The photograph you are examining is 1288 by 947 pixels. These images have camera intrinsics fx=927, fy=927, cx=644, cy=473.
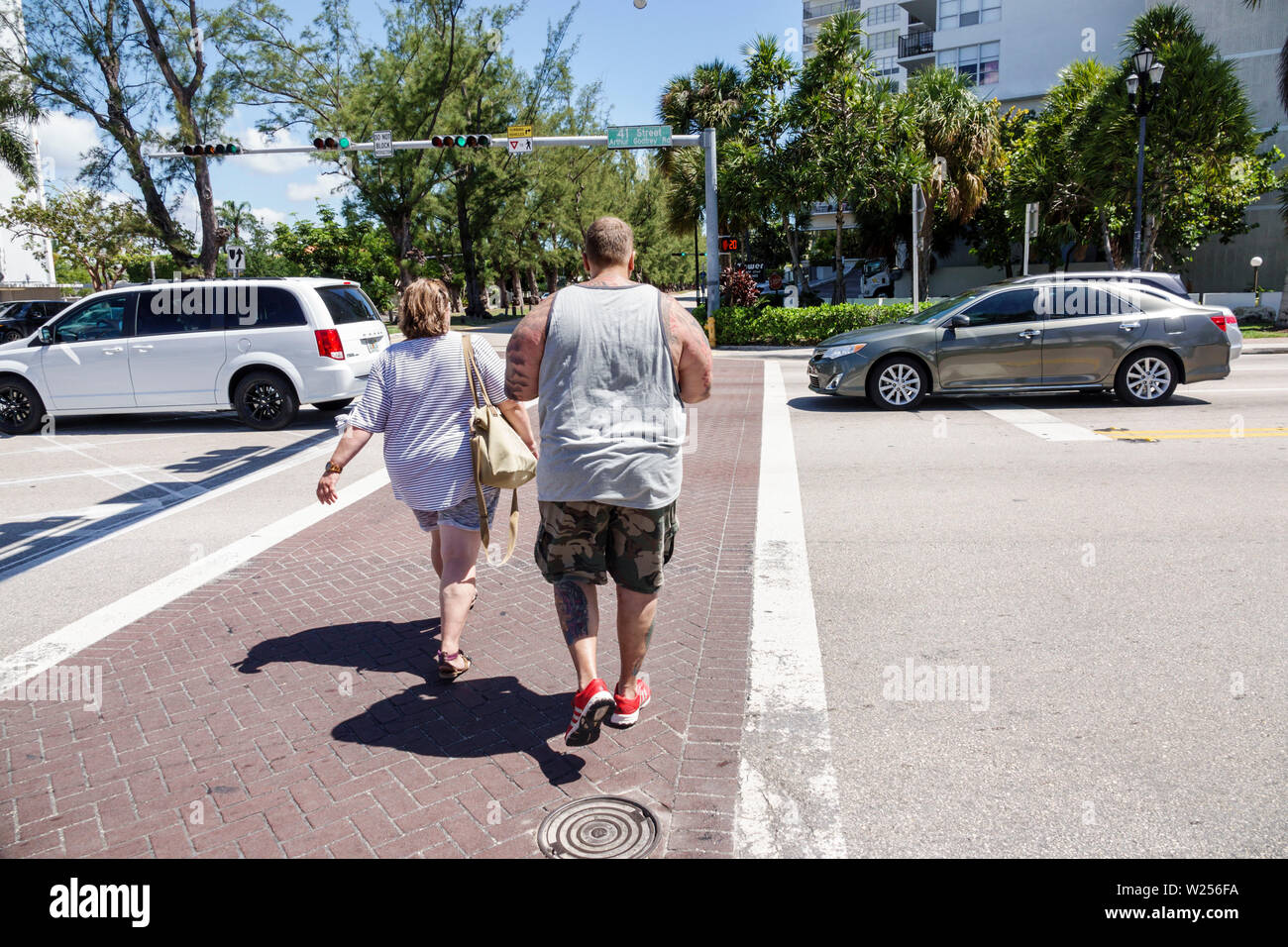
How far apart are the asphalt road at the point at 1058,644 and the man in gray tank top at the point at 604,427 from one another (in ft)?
3.36

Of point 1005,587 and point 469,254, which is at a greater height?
point 469,254

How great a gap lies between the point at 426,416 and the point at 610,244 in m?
1.27

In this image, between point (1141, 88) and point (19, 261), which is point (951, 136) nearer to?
point (1141, 88)

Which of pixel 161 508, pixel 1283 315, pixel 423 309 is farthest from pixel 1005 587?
pixel 1283 315

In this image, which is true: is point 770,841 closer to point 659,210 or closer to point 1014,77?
point 1014,77

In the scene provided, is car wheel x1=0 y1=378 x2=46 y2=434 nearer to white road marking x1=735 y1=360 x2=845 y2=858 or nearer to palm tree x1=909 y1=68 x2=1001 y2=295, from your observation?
white road marking x1=735 y1=360 x2=845 y2=858

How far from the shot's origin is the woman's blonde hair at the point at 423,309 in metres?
4.12

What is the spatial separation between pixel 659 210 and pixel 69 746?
51.7 meters

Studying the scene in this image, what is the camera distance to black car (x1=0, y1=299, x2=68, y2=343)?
24.0 meters

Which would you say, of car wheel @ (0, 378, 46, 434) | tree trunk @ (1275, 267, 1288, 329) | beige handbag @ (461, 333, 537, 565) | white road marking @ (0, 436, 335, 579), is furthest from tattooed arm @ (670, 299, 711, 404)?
tree trunk @ (1275, 267, 1288, 329)

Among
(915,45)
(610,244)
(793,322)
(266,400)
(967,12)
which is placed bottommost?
(266,400)

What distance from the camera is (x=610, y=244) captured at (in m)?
3.37

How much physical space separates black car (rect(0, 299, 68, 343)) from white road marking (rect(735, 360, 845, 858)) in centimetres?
2478

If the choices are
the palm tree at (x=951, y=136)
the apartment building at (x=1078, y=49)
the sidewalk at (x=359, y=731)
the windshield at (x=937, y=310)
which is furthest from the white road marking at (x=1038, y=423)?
the apartment building at (x=1078, y=49)
